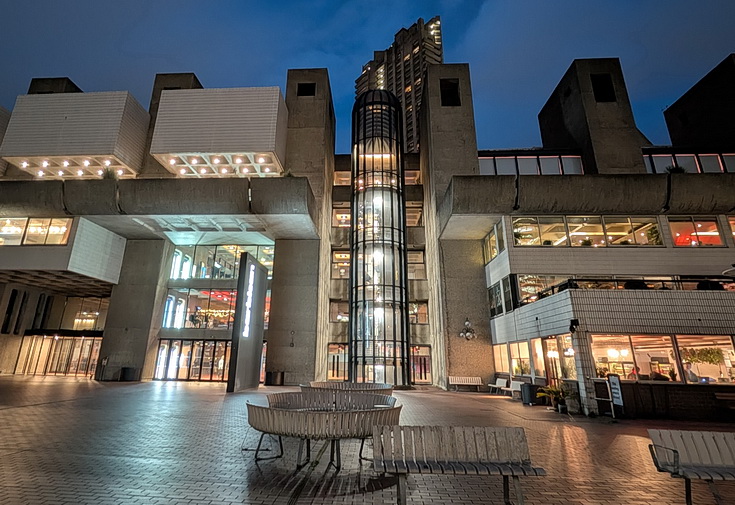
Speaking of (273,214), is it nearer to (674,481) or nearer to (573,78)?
(674,481)

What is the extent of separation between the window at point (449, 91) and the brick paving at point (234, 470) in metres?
23.3

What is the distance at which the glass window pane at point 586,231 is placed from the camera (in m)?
18.8

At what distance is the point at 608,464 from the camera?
6.04 meters

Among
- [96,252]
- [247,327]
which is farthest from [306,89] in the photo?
[247,327]

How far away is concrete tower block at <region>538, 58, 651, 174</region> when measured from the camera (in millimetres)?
22656

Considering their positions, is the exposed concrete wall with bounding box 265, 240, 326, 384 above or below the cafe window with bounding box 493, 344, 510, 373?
above

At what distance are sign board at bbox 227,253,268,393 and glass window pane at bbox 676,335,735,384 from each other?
17973 mm

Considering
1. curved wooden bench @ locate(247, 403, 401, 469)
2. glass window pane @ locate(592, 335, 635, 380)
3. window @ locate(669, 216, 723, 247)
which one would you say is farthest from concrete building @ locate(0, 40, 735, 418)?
curved wooden bench @ locate(247, 403, 401, 469)

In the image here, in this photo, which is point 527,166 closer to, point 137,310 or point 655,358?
point 655,358

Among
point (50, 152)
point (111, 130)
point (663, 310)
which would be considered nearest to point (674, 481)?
point (663, 310)

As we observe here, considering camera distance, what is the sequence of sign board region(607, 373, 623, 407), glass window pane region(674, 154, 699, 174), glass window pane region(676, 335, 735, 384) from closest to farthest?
sign board region(607, 373, 623, 407) < glass window pane region(676, 335, 735, 384) < glass window pane region(674, 154, 699, 174)

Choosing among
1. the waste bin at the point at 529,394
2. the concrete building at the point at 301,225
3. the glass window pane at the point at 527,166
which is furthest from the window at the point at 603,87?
the waste bin at the point at 529,394

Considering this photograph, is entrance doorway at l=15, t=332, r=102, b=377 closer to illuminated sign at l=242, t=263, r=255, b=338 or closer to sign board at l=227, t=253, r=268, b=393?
sign board at l=227, t=253, r=268, b=393

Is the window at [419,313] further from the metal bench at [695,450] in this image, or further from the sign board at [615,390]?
the metal bench at [695,450]
